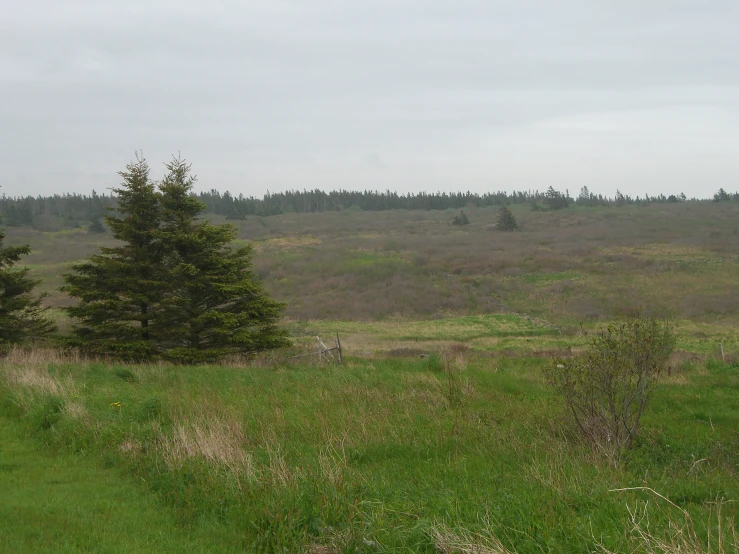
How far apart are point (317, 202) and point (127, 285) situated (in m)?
150

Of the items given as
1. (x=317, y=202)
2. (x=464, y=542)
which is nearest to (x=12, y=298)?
(x=464, y=542)

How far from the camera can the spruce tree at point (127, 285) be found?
17719 millimetres

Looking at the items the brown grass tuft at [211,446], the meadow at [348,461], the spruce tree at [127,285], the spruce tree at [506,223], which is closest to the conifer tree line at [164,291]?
the spruce tree at [127,285]

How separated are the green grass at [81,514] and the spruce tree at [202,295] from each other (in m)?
10.7

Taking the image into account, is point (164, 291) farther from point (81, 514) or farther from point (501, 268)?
point (501, 268)

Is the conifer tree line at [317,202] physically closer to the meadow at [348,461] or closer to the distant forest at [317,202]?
the distant forest at [317,202]

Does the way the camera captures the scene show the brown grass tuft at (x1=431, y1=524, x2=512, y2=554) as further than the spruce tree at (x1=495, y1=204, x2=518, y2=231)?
No

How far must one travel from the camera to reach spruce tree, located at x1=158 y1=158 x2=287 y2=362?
58.0ft

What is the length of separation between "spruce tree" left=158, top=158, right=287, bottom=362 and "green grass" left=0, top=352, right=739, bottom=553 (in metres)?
4.66

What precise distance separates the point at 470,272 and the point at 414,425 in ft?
155

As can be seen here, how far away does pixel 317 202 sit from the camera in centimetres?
16650

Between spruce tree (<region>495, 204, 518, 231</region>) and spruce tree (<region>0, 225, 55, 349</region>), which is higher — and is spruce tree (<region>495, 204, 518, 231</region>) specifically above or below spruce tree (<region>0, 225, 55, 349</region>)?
above

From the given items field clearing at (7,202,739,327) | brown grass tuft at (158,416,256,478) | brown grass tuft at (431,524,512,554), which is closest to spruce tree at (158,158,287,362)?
brown grass tuft at (158,416,256,478)

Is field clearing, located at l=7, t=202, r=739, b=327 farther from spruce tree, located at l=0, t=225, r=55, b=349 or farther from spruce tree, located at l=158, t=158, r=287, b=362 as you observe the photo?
spruce tree, located at l=0, t=225, r=55, b=349
